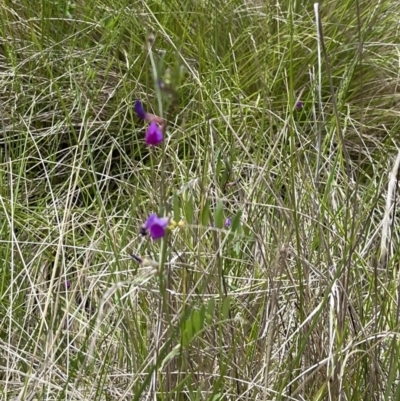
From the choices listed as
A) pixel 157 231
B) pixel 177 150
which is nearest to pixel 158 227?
pixel 157 231

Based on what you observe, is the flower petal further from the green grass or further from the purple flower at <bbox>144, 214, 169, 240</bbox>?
the green grass

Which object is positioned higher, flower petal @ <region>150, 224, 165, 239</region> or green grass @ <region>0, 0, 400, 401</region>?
flower petal @ <region>150, 224, 165, 239</region>

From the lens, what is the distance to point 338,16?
2020 mm

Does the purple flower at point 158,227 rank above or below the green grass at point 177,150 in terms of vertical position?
above

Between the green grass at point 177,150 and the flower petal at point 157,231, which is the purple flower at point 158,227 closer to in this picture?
the flower petal at point 157,231

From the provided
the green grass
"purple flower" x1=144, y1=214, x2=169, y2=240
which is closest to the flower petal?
"purple flower" x1=144, y1=214, x2=169, y2=240

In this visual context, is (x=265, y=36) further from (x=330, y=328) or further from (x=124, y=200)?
(x=330, y=328)

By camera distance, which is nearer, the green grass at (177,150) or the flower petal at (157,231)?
the flower petal at (157,231)

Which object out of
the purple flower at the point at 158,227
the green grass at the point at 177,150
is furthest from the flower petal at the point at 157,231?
the green grass at the point at 177,150

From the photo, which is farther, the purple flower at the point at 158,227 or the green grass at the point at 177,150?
the green grass at the point at 177,150

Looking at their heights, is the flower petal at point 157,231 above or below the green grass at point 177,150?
above

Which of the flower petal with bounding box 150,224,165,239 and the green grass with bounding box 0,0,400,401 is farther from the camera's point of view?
the green grass with bounding box 0,0,400,401

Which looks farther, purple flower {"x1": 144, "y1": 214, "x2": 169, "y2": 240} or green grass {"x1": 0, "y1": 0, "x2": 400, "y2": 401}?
green grass {"x1": 0, "y1": 0, "x2": 400, "y2": 401}

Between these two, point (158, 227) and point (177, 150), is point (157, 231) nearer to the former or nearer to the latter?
point (158, 227)
